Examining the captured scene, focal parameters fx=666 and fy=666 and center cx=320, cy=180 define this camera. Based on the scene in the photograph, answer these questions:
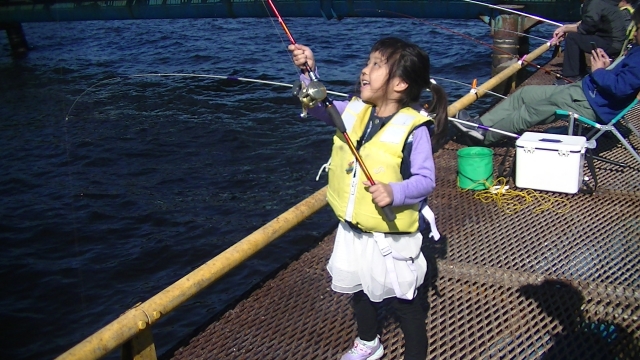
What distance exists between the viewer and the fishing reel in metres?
2.98

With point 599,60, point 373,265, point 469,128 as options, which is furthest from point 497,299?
point 599,60

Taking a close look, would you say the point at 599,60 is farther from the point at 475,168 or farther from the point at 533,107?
the point at 475,168

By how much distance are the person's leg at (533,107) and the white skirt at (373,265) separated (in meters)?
3.52

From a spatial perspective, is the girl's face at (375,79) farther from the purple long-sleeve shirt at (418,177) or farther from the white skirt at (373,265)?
the white skirt at (373,265)

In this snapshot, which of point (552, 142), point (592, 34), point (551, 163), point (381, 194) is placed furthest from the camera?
point (592, 34)

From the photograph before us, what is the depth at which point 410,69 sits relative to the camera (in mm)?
2994

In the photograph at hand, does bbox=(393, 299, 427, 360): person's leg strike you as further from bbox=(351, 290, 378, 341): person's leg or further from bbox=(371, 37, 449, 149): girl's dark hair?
bbox=(371, 37, 449, 149): girl's dark hair

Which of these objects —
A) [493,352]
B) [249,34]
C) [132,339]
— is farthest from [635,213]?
[249,34]

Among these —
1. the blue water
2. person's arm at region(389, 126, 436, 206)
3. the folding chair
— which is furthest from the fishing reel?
the blue water

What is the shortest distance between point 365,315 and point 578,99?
12.1ft

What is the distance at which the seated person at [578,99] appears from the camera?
5660 millimetres

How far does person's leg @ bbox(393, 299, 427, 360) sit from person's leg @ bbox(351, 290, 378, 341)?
0.18 meters

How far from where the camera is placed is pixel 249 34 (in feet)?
65.5

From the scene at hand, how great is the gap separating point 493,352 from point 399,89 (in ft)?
5.10
